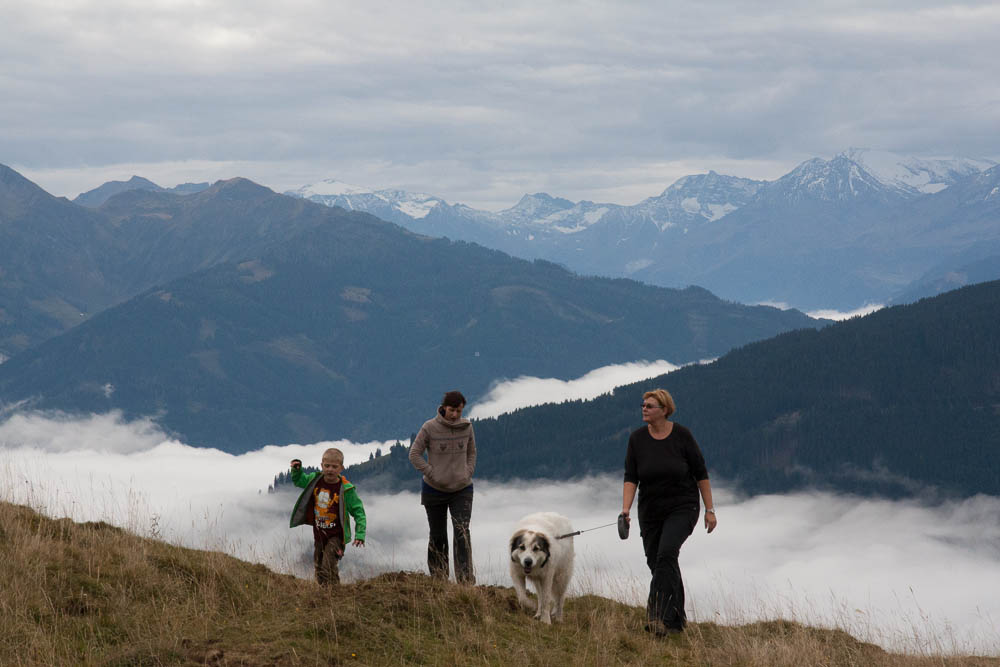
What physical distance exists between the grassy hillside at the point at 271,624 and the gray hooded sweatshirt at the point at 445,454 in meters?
1.54

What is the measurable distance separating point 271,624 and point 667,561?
5.14 m

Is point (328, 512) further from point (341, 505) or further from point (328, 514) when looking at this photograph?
point (341, 505)

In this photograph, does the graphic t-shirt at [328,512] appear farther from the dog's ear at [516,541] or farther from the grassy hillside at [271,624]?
the dog's ear at [516,541]

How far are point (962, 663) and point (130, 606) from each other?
Answer: 35.1ft

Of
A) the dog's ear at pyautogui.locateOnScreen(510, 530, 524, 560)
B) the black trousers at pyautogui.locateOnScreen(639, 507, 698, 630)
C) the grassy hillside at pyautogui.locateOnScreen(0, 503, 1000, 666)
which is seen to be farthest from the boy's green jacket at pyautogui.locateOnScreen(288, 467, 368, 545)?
the black trousers at pyautogui.locateOnScreen(639, 507, 698, 630)

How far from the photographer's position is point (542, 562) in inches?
541

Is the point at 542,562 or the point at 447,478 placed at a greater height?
the point at 447,478

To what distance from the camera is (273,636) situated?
10758 mm

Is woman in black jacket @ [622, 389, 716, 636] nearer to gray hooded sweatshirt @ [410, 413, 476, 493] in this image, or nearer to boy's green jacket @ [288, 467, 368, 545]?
gray hooded sweatshirt @ [410, 413, 476, 493]

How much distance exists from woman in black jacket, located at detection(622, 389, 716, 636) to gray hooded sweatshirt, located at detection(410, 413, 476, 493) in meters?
2.75

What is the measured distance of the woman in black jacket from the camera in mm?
12758

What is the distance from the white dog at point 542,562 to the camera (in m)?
13.7

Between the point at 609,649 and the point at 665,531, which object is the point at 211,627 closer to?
the point at 609,649

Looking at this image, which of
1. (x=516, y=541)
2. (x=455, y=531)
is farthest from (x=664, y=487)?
(x=455, y=531)
